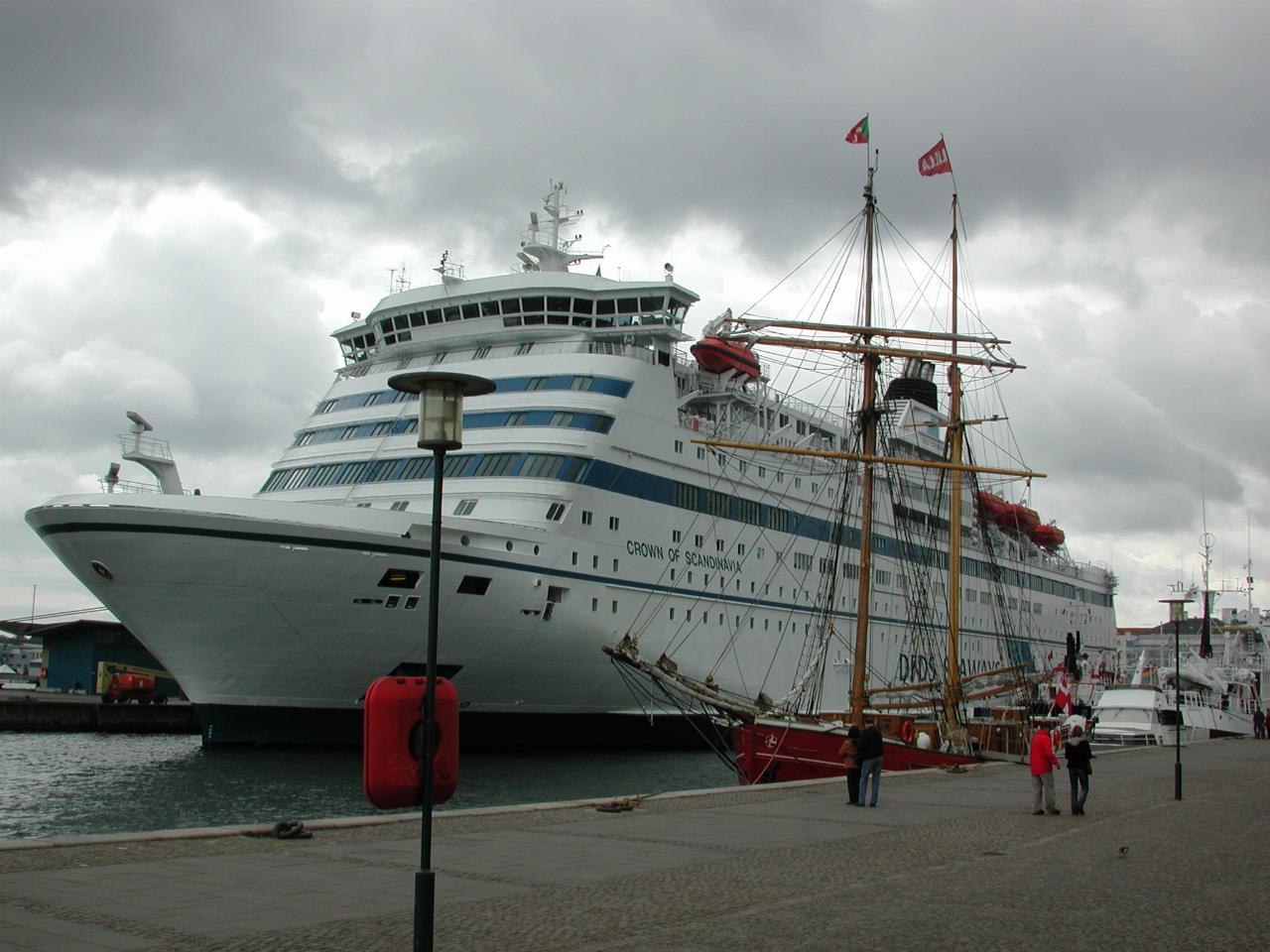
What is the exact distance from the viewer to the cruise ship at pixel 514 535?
26953 mm

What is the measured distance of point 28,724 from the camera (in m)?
43.8

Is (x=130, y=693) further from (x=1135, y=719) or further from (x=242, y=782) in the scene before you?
(x=1135, y=719)

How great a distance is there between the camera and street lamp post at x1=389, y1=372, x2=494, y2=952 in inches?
A: 287

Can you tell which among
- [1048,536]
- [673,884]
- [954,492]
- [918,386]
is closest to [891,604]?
[954,492]

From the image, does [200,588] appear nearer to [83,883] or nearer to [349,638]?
[349,638]

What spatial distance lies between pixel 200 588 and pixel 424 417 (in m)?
20.5

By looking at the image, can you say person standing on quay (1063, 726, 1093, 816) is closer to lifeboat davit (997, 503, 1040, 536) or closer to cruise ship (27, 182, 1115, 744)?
cruise ship (27, 182, 1115, 744)

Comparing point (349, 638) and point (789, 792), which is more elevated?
point (349, 638)

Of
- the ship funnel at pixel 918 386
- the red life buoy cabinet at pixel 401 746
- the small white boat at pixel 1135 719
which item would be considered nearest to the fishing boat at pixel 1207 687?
the small white boat at pixel 1135 719

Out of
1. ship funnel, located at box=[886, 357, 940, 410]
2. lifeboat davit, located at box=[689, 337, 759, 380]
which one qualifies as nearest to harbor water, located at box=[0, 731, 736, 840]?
lifeboat davit, located at box=[689, 337, 759, 380]

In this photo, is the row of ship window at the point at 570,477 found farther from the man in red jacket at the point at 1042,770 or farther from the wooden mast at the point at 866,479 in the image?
the man in red jacket at the point at 1042,770

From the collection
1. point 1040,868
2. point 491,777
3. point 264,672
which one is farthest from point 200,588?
point 1040,868

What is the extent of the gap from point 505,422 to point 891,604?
69.0ft

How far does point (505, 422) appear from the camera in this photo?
33.6 metres
